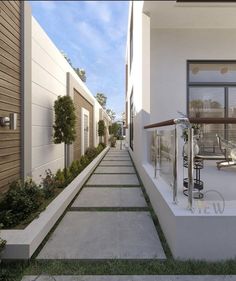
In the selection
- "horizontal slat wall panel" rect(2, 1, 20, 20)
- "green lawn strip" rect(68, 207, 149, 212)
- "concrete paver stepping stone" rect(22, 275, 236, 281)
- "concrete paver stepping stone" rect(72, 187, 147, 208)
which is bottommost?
"concrete paver stepping stone" rect(22, 275, 236, 281)

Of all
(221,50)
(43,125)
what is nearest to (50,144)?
(43,125)

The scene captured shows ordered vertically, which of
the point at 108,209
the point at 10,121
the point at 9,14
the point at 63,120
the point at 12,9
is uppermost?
the point at 12,9

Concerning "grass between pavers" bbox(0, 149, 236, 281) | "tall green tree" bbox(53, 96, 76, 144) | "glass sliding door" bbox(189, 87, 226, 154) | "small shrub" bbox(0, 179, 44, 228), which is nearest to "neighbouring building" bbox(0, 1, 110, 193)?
"tall green tree" bbox(53, 96, 76, 144)

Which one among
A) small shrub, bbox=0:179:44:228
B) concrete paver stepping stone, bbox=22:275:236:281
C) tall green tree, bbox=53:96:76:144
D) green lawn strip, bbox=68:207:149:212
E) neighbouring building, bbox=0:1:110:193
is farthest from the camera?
tall green tree, bbox=53:96:76:144

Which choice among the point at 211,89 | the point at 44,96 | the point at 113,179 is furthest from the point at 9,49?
the point at 211,89

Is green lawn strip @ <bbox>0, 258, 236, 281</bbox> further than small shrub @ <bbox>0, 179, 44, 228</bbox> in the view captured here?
No

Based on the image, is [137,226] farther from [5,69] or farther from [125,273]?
[5,69]

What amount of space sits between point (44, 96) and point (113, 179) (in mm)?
2972

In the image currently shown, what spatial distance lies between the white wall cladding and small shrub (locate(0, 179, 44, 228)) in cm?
146

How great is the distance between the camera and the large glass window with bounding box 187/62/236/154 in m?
7.95

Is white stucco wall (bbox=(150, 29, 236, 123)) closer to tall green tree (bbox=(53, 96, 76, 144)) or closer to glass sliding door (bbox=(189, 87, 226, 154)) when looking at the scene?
glass sliding door (bbox=(189, 87, 226, 154))

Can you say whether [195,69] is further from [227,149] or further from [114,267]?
[114,267]

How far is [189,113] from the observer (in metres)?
7.93

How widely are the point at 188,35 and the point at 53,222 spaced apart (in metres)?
6.24
